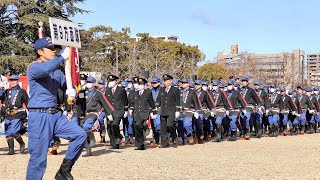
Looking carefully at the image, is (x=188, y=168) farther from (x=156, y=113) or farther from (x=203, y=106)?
(x=203, y=106)

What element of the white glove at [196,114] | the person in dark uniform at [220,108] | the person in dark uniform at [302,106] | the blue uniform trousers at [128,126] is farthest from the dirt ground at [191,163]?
the person in dark uniform at [302,106]

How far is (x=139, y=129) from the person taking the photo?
52.0 ft

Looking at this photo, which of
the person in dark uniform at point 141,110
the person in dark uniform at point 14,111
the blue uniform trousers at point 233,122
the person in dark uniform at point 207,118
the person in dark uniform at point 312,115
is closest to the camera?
the person in dark uniform at point 14,111

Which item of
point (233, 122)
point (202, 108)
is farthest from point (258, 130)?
point (202, 108)

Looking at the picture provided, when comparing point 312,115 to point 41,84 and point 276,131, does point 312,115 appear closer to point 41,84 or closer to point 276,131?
point 276,131

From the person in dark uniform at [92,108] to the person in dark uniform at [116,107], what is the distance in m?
0.39

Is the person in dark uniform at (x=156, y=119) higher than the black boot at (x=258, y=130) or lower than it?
higher

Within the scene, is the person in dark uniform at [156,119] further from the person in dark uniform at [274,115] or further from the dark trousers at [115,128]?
the person in dark uniform at [274,115]

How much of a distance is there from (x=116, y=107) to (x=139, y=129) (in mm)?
888

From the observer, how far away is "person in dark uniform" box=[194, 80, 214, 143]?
707 inches

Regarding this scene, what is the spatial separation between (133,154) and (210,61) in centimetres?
5515

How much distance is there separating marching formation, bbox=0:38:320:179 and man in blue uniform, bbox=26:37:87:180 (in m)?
0.01

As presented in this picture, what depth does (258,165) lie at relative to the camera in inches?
465

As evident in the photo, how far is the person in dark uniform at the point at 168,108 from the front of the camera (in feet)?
53.6
